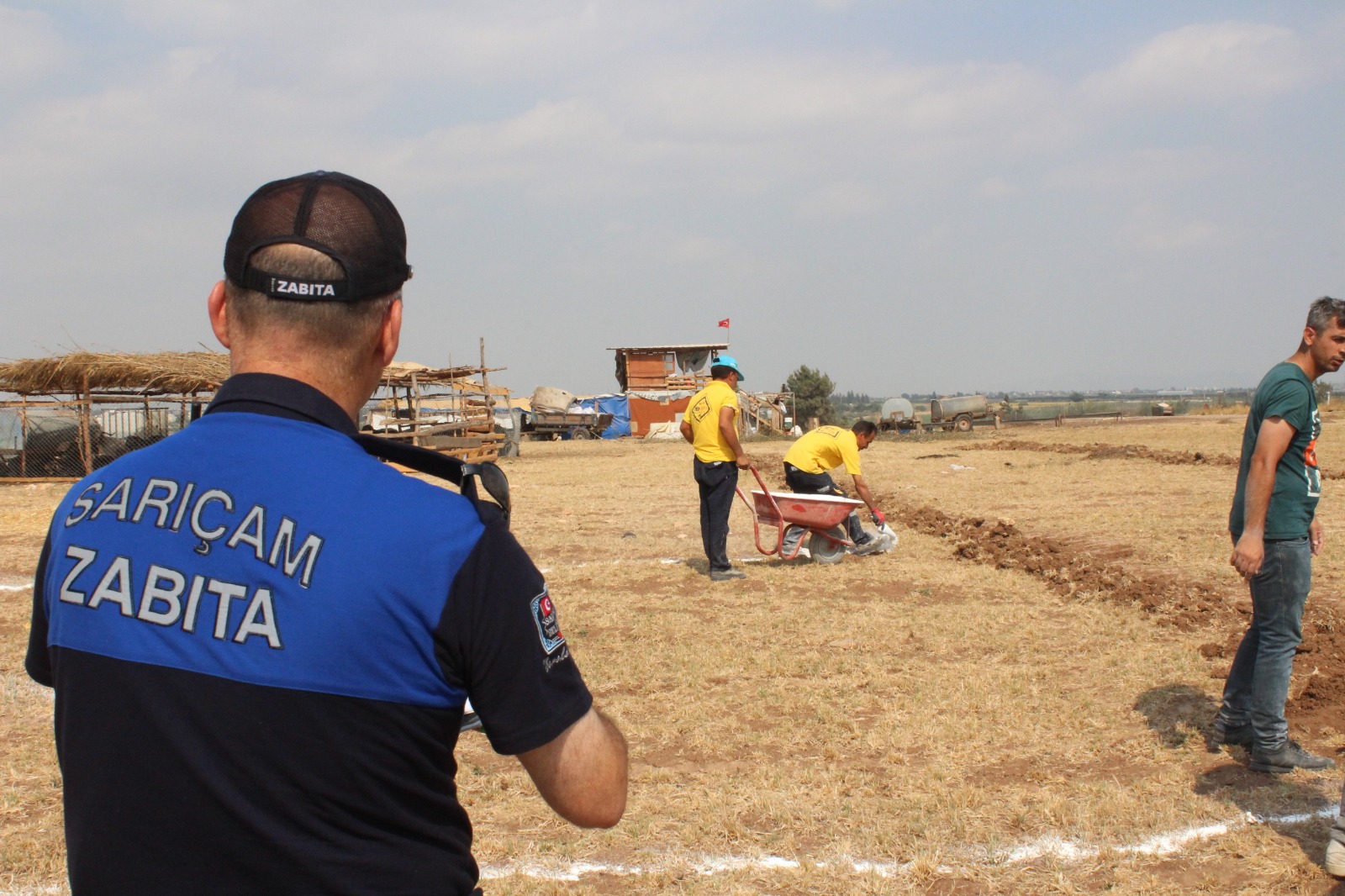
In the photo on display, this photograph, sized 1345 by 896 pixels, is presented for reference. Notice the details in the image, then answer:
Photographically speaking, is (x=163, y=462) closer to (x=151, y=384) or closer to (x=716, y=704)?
(x=716, y=704)

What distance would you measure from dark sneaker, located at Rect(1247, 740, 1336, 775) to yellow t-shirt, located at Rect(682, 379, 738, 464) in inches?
187

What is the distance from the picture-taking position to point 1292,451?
166 inches

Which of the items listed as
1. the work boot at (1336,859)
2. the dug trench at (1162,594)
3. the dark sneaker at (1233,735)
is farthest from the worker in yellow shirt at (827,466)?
the work boot at (1336,859)

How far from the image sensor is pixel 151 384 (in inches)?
783

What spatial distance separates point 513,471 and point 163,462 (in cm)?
2171

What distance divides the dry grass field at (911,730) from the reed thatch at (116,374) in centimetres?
999

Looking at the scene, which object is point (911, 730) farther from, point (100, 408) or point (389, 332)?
point (100, 408)

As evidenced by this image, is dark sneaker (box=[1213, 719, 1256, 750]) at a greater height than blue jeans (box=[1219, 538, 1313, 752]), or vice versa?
blue jeans (box=[1219, 538, 1313, 752])

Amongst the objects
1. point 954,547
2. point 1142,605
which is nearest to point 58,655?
point 1142,605

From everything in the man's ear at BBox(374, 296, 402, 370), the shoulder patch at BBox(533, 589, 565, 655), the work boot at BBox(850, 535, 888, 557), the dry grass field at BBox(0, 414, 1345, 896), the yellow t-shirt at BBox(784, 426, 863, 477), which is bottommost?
the dry grass field at BBox(0, 414, 1345, 896)

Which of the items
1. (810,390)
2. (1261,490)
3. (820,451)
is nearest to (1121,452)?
(820,451)

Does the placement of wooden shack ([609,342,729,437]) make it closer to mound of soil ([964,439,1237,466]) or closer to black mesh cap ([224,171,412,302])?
mound of soil ([964,439,1237,466])

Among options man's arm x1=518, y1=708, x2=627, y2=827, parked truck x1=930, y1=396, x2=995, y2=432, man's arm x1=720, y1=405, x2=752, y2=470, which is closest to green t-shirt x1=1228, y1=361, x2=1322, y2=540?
man's arm x1=518, y1=708, x2=627, y2=827

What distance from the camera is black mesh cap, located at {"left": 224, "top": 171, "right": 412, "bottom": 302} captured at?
51.4 inches
